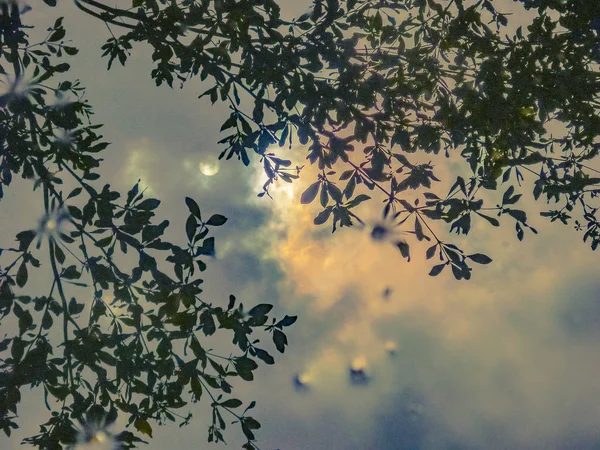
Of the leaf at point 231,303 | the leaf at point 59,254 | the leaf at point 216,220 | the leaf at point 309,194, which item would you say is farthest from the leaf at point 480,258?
the leaf at point 59,254

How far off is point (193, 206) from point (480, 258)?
213 centimetres

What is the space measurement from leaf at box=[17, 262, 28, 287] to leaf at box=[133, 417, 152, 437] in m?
1.31

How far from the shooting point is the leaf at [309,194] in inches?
188

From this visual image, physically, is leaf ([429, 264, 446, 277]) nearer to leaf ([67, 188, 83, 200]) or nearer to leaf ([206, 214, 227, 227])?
leaf ([206, 214, 227, 227])

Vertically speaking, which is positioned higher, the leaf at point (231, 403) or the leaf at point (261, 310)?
the leaf at point (261, 310)

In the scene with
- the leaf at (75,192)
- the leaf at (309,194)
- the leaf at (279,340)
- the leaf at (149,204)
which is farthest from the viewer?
the leaf at (309,194)

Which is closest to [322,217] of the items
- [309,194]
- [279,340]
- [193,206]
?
[309,194]

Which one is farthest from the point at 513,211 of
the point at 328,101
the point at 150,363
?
the point at 150,363

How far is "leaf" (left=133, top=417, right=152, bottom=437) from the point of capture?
3.75m

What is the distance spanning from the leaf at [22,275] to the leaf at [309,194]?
91.1 inches

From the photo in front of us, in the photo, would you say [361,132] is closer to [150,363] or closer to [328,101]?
[328,101]

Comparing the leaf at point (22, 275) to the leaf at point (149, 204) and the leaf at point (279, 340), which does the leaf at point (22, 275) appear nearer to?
the leaf at point (149, 204)

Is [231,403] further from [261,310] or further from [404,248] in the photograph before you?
[404,248]

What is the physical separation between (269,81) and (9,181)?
246 cm
